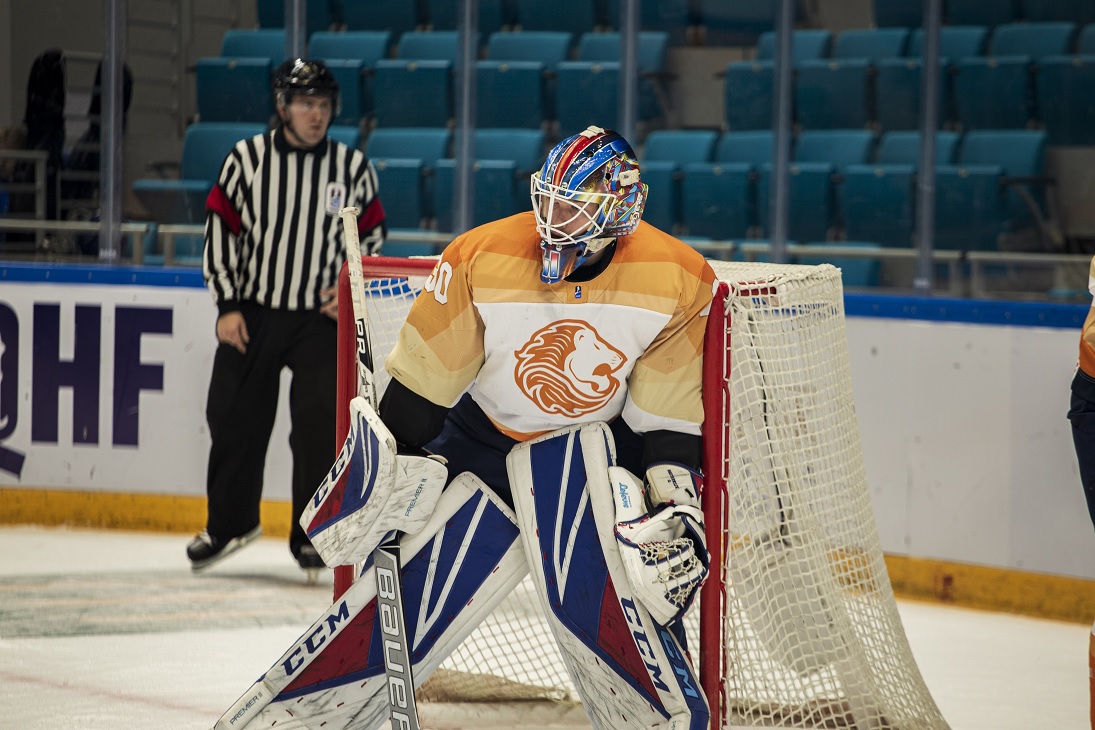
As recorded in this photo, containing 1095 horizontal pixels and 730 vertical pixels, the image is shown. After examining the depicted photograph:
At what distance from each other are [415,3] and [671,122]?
1.05 m

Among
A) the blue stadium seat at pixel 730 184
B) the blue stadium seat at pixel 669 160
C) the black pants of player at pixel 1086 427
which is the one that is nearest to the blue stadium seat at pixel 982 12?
the blue stadium seat at pixel 730 184

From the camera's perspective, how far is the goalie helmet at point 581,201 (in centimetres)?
199

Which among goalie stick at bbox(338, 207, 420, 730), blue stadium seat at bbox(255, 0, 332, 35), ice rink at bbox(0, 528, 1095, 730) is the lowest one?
ice rink at bbox(0, 528, 1095, 730)

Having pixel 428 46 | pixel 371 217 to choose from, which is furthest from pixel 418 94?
pixel 371 217

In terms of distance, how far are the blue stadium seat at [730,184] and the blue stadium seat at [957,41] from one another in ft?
1.70

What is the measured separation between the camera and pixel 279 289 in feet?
12.5

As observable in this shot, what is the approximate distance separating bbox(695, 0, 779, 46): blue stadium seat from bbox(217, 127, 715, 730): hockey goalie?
2.46m

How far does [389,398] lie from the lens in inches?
82.0

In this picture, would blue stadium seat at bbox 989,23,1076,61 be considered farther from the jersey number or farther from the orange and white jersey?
the jersey number

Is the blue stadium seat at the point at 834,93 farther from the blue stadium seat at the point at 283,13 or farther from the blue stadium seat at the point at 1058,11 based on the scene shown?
the blue stadium seat at the point at 283,13

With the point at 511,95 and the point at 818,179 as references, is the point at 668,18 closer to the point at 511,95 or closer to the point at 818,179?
the point at 511,95

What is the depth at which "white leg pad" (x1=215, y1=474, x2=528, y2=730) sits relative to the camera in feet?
6.91

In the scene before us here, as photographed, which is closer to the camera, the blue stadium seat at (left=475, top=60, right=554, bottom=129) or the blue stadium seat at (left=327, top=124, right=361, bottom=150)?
the blue stadium seat at (left=475, top=60, right=554, bottom=129)

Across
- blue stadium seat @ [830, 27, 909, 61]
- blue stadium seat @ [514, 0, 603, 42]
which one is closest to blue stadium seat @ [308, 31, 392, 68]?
blue stadium seat @ [514, 0, 603, 42]
